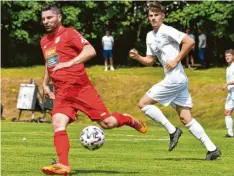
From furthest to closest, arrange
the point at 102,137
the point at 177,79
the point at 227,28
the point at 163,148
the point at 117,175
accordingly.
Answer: the point at 227,28 < the point at 163,148 < the point at 177,79 < the point at 102,137 < the point at 117,175

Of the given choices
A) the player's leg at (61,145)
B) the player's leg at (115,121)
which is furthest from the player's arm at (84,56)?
the player's leg at (115,121)

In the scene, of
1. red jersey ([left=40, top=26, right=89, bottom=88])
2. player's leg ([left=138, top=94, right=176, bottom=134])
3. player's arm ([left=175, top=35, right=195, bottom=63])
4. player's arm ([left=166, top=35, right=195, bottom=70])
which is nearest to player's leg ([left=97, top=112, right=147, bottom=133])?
red jersey ([left=40, top=26, right=89, bottom=88])

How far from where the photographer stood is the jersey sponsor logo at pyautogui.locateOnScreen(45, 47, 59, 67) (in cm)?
1302

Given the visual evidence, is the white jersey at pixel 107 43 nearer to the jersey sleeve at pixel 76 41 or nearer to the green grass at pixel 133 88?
the green grass at pixel 133 88

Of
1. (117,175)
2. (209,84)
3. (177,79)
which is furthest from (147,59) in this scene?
(209,84)

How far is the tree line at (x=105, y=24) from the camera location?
50688 mm

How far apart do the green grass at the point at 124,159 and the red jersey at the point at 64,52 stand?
1.33m

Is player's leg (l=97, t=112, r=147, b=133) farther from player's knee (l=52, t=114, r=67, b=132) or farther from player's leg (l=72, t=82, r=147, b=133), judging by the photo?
player's knee (l=52, t=114, r=67, b=132)

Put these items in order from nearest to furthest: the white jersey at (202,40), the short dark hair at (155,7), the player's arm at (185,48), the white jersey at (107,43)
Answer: the player's arm at (185,48), the short dark hair at (155,7), the white jersey at (202,40), the white jersey at (107,43)

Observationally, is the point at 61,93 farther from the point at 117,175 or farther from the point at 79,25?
the point at 79,25

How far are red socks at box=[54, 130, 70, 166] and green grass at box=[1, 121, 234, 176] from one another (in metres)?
0.26

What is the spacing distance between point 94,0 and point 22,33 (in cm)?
446

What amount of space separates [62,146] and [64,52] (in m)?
1.39

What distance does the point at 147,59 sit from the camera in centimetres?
1594
